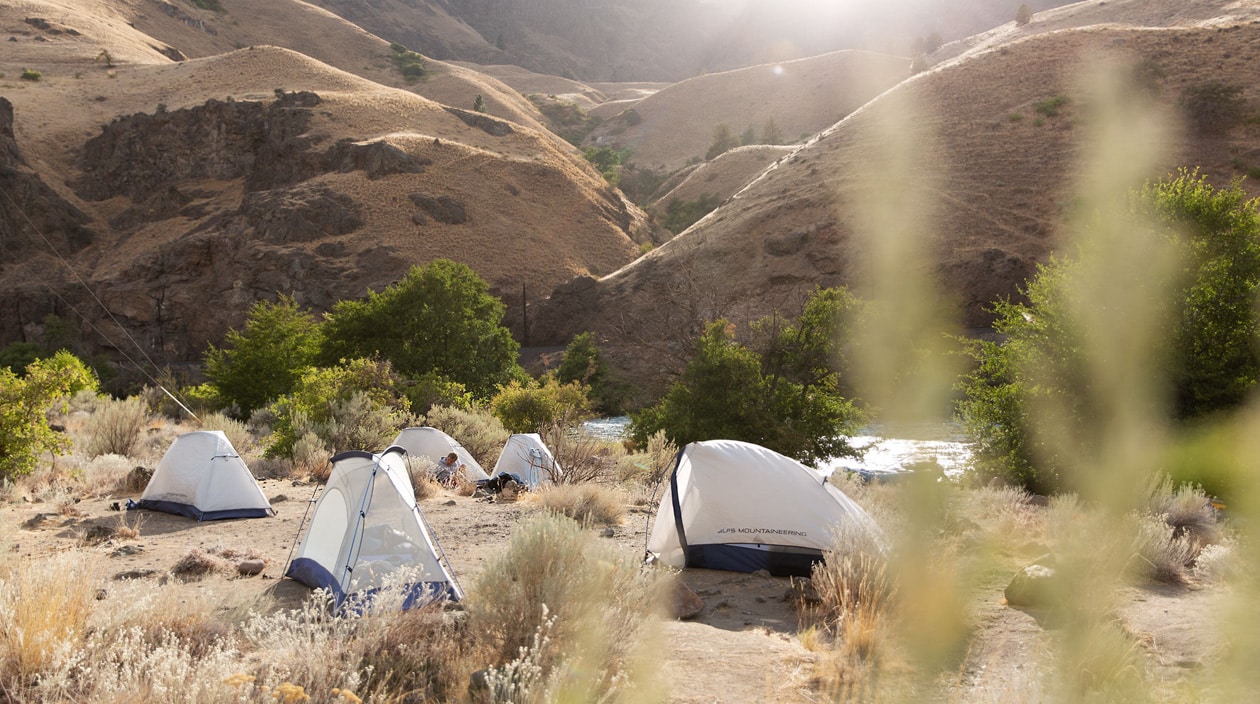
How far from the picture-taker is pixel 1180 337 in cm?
1536

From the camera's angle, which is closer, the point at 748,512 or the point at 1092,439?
the point at 748,512

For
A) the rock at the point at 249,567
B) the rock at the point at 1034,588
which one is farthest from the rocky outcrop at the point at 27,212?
the rock at the point at 1034,588

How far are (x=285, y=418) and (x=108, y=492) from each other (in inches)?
281

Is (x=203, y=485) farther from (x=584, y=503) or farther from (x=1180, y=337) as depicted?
(x=1180, y=337)

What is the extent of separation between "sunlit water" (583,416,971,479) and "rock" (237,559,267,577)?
44.4 feet

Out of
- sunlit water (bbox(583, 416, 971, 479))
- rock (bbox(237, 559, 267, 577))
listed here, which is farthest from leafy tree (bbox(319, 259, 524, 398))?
rock (bbox(237, 559, 267, 577))

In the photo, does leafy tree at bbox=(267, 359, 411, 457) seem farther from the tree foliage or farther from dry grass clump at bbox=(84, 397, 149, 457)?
the tree foliage

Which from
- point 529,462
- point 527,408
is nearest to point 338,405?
point 527,408

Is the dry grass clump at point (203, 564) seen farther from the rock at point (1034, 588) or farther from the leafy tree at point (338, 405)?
the leafy tree at point (338, 405)

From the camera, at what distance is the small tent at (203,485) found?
1248 cm

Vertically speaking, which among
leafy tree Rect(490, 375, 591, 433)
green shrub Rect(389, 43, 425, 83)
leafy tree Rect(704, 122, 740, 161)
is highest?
green shrub Rect(389, 43, 425, 83)

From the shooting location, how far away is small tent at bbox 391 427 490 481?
17.2m

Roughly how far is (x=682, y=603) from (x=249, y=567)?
15.6 ft

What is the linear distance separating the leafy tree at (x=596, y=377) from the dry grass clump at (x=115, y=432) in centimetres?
2168
